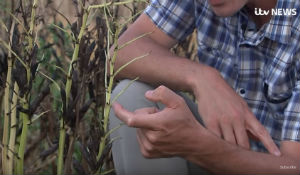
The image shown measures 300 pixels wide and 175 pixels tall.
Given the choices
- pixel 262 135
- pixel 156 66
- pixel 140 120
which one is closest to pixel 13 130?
pixel 140 120

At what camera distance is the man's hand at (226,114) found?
1.63 metres

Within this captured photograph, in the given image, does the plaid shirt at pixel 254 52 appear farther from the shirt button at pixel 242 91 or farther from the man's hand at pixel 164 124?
the man's hand at pixel 164 124

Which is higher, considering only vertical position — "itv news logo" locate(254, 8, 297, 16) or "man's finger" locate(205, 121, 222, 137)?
"itv news logo" locate(254, 8, 297, 16)

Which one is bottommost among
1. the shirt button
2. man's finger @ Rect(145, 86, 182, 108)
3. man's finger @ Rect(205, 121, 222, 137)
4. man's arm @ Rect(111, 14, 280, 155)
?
man's finger @ Rect(205, 121, 222, 137)

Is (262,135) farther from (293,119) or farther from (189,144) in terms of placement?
(189,144)

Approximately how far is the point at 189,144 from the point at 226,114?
20 centimetres

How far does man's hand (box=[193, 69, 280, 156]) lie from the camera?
A: 163 cm

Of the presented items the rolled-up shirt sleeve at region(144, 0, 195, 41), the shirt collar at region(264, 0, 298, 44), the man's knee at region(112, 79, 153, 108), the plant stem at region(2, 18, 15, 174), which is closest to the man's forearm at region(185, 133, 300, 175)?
the man's knee at region(112, 79, 153, 108)

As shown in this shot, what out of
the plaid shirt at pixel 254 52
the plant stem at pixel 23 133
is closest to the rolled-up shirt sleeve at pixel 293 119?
the plaid shirt at pixel 254 52

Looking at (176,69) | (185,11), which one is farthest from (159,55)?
(185,11)

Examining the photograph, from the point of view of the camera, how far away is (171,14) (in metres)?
2.04

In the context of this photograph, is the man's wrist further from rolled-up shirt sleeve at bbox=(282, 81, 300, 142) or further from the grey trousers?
rolled-up shirt sleeve at bbox=(282, 81, 300, 142)

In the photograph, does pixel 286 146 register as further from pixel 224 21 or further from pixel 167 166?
pixel 224 21

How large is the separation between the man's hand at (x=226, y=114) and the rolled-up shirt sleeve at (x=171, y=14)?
33 cm
